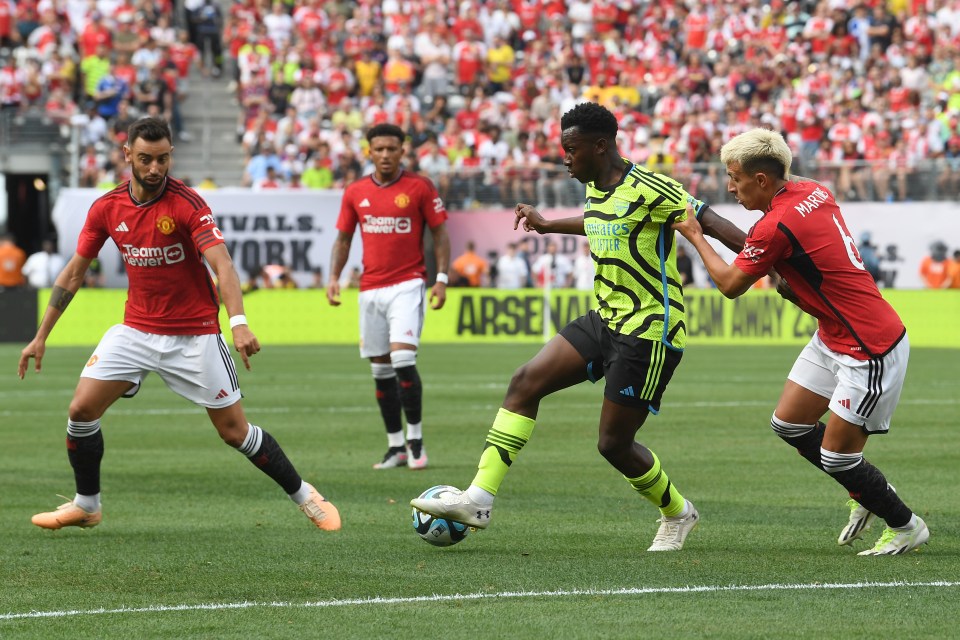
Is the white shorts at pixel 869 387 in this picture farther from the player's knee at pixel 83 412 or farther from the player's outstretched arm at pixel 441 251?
the player's outstretched arm at pixel 441 251

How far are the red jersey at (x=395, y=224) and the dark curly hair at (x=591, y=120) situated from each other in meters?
4.55

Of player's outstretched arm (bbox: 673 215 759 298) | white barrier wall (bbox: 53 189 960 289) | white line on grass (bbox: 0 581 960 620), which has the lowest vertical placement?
white barrier wall (bbox: 53 189 960 289)

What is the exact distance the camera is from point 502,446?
312 inches

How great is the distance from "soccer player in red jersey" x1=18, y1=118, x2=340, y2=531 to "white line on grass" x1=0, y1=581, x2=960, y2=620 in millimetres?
2059

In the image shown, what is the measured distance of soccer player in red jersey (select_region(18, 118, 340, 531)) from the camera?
840 centimetres

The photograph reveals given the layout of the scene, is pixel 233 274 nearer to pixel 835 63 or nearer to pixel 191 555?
pixel 191 555

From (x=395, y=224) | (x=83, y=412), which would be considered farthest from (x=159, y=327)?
(x=395, y=224)

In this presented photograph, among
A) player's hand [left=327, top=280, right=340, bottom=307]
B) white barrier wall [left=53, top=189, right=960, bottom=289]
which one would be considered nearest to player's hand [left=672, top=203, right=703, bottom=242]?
player's hand [left=327, top=280, right=340, bottom=307]

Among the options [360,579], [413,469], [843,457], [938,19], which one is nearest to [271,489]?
[413,469]

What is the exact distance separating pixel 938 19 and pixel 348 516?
27.4m

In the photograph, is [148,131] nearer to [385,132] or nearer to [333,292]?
[385,132]

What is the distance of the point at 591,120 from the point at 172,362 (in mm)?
2601

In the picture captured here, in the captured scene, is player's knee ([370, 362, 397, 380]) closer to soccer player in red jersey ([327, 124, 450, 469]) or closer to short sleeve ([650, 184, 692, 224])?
soccer player in red jersey ([327, 124, 450, 469])

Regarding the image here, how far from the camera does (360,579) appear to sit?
23.6ft
